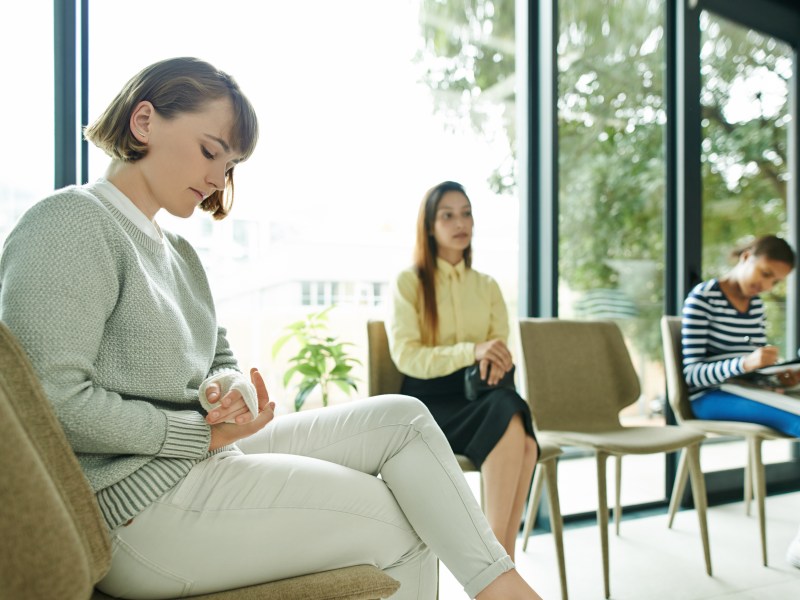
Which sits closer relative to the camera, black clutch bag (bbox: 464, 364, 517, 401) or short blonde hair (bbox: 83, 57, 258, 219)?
short blonde hair (bbox: 83, 57, 258, 219)

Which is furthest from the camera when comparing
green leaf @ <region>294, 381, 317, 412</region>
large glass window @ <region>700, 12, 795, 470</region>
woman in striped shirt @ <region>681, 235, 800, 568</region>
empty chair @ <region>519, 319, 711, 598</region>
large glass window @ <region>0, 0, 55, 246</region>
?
large glass window @ <region>700, 12, 795, 470</region>

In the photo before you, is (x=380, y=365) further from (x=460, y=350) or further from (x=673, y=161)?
(x=673, y=161)

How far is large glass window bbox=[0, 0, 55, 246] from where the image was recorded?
6.15 ft

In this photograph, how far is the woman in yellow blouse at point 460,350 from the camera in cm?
177

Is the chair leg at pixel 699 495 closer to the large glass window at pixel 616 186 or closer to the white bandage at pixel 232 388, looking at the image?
the large glass window at pixel 616 186

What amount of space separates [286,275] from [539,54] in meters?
1.51

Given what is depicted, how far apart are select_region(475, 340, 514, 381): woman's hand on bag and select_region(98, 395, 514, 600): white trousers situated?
68 centimetres

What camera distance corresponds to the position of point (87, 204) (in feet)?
3.19

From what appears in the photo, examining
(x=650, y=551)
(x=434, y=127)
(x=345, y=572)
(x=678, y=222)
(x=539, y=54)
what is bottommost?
(x=650, y=551)

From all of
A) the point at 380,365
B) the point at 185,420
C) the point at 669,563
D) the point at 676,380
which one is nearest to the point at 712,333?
the point at 676,380

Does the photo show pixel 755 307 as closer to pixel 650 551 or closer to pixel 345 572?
pixel 650 551

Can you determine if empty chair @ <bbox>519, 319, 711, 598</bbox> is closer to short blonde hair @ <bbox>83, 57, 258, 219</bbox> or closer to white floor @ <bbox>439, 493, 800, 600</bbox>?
white floor @ <bbox>439, 493, 800, 600</bbox>

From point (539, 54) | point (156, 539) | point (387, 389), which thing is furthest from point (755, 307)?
point (156, 539)

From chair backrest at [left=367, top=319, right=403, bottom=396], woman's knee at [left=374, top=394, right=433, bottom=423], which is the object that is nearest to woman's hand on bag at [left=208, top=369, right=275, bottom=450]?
woman's knee at [left=374, top=394, right=433, bottom=423]
